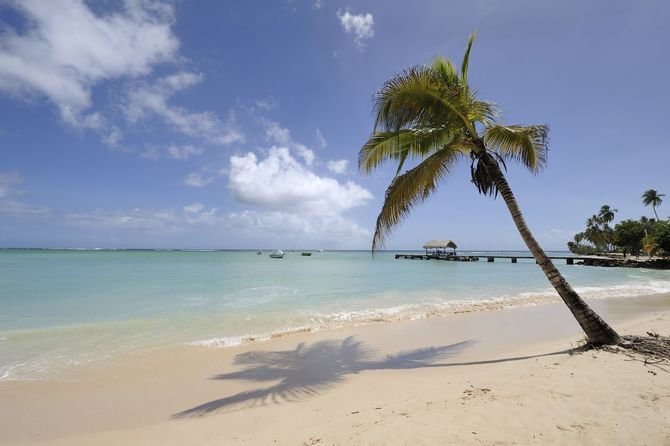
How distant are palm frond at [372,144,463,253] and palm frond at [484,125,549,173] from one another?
3.25ft

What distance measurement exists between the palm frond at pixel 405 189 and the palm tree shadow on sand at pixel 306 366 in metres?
2.23

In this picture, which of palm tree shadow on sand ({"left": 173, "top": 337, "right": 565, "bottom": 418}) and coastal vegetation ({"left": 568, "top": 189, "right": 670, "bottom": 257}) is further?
coastal vegetation ({"left": 568, "top": 189, "right": 670, "bottom": 257})

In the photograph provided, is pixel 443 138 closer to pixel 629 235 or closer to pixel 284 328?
pixel 284 328

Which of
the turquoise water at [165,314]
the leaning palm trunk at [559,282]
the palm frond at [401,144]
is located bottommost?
the turquoise water at [165,314]

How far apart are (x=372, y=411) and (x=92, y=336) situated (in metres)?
8.19

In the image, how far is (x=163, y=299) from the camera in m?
14.5

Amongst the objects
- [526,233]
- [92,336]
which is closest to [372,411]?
[526,233]

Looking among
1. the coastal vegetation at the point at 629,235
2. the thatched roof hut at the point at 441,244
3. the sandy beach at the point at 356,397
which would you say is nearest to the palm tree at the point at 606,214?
the coastal vegetation at the point at 629,235

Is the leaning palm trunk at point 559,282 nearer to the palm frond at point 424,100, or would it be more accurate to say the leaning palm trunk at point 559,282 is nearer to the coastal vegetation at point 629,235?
the palm frond at point 424,100

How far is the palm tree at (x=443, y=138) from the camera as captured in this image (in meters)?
6.54

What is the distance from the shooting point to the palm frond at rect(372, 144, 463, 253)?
6.79 m

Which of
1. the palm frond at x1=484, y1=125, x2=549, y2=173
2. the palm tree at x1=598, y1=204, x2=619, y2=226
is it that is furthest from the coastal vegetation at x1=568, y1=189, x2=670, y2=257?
the palm frond at x1=484, y1=125, x2=549, y2=173

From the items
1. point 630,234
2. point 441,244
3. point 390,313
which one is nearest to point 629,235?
point 630,234

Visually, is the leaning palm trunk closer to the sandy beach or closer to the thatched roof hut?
the sandy beach
